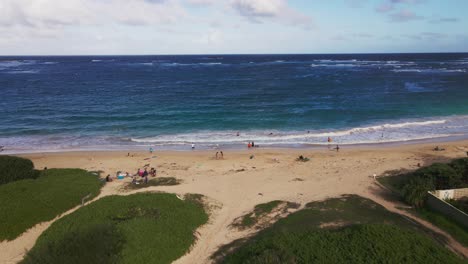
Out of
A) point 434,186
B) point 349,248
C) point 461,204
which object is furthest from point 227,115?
point 349,248

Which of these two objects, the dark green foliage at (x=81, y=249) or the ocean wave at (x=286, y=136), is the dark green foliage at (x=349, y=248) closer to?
the dark green foliage at (x=81, y=249)

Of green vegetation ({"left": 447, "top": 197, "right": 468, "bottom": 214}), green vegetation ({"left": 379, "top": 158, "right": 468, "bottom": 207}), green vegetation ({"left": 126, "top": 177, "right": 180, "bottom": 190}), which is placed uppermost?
green vegetation ({"left": 379, "top": 158, "right": 468, "bottom": 207})

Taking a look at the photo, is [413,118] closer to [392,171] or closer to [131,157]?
[392,171]

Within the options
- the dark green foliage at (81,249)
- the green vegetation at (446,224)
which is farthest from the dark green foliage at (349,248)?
the dark green foliage at (81,249)

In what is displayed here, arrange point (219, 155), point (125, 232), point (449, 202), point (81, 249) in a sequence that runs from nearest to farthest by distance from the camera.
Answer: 1. point (81, 249)
2. point (125, 232)
3. point (449, 202)
4. point (219, 155)

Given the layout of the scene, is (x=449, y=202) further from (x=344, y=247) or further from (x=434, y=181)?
(x=344, y=247)

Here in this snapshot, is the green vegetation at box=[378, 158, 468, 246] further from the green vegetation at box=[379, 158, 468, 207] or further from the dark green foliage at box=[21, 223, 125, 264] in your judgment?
the dark green foliage at box=[21, 223, 125, 264]

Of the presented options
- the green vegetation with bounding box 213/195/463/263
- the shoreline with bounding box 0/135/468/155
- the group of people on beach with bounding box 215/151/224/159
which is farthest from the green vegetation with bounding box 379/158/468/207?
the group of people on beach with bounding box 215/151/224/159
